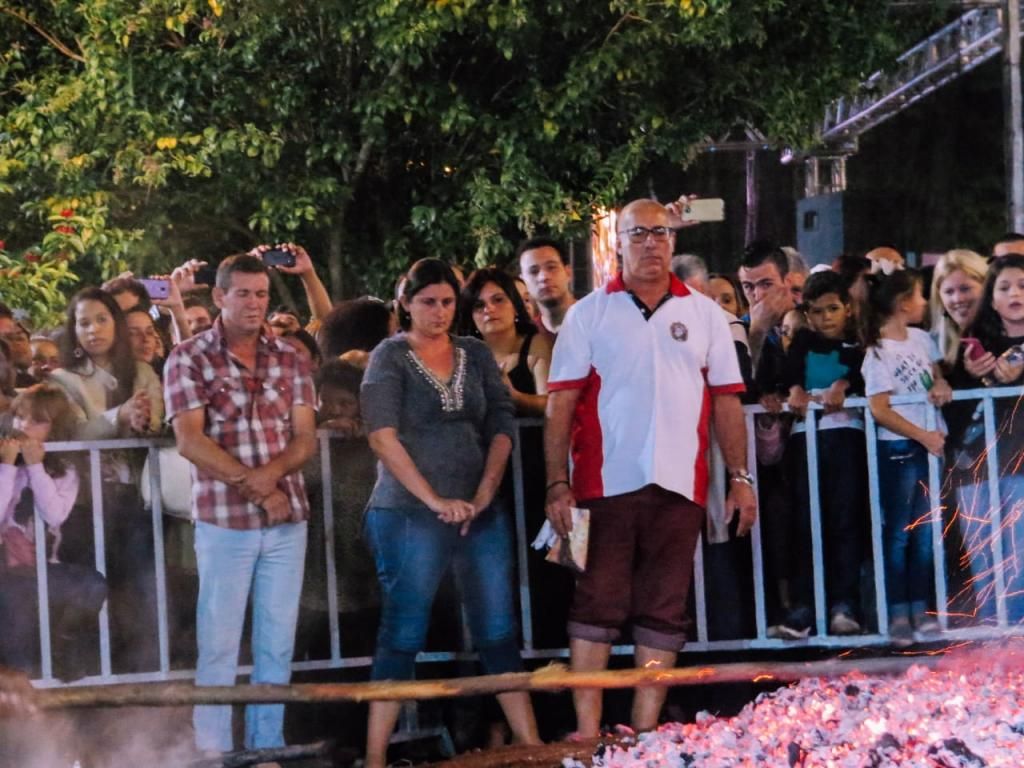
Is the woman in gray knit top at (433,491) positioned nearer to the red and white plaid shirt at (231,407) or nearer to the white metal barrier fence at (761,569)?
the red and white plaid shirt at (231,407)

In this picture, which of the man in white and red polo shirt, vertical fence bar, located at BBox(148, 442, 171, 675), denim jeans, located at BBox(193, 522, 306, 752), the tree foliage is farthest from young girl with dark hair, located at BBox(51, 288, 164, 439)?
the tree foliage

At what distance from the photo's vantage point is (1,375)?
6.66m

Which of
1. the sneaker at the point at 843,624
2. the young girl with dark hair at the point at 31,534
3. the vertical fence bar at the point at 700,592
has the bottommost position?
the sneaker at the point at 843,624

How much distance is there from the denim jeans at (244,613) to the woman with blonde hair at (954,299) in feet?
10.1

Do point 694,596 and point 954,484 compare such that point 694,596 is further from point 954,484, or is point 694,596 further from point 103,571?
point 103,571

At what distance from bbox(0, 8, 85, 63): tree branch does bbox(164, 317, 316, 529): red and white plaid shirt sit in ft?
22.8

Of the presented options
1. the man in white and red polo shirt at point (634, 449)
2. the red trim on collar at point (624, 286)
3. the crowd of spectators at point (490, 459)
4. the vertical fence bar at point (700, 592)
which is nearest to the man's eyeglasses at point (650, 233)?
the man in white and red polo shirt at point (634, 449)

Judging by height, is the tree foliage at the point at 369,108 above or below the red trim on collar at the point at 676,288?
above

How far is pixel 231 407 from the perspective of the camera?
6.36 meters

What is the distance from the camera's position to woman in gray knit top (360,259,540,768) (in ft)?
20.7

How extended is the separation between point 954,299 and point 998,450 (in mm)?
749

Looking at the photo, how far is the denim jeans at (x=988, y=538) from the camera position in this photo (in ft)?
23.1

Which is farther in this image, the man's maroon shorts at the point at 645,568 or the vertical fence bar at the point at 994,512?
the vertical fence bar at the point at 994,512

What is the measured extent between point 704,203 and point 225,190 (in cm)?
526
